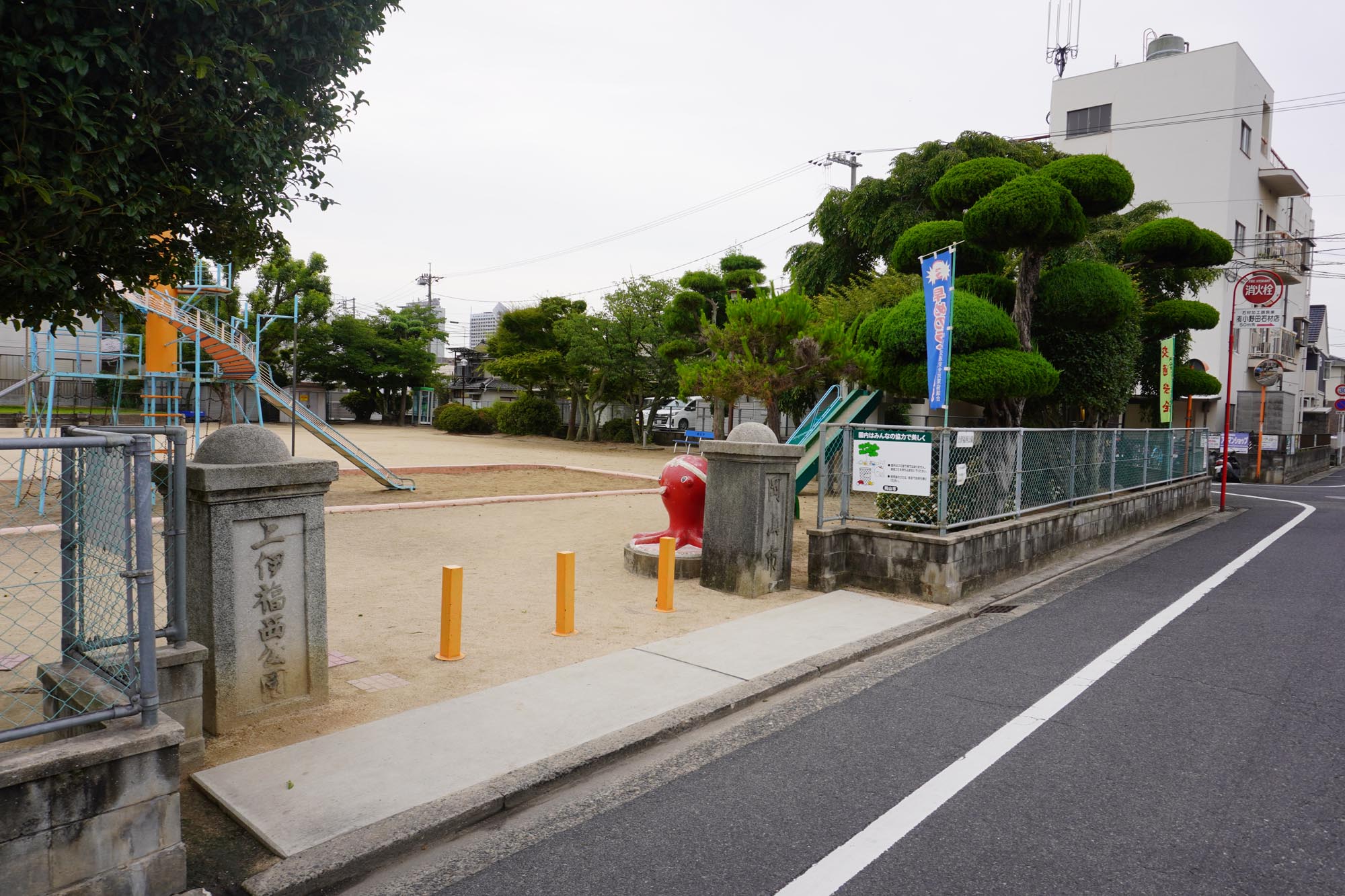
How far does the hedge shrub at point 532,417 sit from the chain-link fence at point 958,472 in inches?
1223

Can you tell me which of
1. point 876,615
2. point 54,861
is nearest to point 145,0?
point 54,861

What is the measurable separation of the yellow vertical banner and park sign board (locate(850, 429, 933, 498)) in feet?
39.6

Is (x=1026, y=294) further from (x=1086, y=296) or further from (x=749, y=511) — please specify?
(x=749, y=511)

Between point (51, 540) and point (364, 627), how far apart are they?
224 inches

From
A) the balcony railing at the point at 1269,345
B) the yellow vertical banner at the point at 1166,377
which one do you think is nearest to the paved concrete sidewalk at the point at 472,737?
the yellow vertical banner at the point at 1166,377

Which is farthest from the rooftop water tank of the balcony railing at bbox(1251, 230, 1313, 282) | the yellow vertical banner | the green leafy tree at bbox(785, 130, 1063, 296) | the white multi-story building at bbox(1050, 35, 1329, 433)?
the yellow vertical banner

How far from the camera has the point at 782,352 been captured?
50.1 feet

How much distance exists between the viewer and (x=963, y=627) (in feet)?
24.1

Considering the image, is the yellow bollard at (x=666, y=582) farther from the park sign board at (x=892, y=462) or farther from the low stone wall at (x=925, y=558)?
the park sign board at (x=892, y=462)

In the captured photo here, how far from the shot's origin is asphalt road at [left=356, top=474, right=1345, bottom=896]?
129 inches

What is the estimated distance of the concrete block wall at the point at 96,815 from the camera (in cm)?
270

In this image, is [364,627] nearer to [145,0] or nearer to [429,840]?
[429,840]

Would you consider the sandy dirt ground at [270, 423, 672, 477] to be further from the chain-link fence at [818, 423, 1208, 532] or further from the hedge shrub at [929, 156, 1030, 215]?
the chain-link fence at [818, 423, 1208, 532]

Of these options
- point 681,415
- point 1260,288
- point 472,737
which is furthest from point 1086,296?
point 681,415
